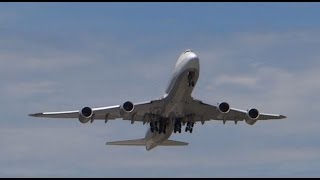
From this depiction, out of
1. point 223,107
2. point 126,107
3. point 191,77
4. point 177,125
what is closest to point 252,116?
point 223,107

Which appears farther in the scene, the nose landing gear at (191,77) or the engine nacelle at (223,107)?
the engine nacelle at (223,107)

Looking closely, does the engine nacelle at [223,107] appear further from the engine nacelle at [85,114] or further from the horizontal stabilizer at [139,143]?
the horizontal stabilizer at [139,143]

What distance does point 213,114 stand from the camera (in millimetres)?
82000

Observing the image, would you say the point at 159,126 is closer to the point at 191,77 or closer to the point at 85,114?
the point at 85,114

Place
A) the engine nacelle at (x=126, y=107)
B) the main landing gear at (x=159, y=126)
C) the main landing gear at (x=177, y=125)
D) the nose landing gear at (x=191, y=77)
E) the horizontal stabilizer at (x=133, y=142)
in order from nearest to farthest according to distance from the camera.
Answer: the nose landing gear at (x=191, y=77) < the engine nacelle at (x=126, y=107) < the main landing gear at (x=177, y=125) < the main landing gear at (x=159, y=126) < the horizontal stabilizer at (x=133, y=142)

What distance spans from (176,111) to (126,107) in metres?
4.18

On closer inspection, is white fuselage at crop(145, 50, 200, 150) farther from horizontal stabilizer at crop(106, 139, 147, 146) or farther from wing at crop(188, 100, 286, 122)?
horizontal stabilizer at crop(106, 139, 147, 146)

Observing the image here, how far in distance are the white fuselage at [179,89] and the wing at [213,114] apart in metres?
1.20

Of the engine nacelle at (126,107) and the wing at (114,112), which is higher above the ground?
the wing at (114,112)

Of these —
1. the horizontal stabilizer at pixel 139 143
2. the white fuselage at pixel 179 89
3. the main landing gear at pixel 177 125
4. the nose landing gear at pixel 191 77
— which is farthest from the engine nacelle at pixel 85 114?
the horizontal stabilizer at pixel 139 143

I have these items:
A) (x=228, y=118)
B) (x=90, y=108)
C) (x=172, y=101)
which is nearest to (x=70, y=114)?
(x=90, y=108)

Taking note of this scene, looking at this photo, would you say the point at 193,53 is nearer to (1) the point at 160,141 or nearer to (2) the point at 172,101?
(2) the point at 172,101

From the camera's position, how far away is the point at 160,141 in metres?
85.7

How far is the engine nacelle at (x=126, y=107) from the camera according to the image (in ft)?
254
